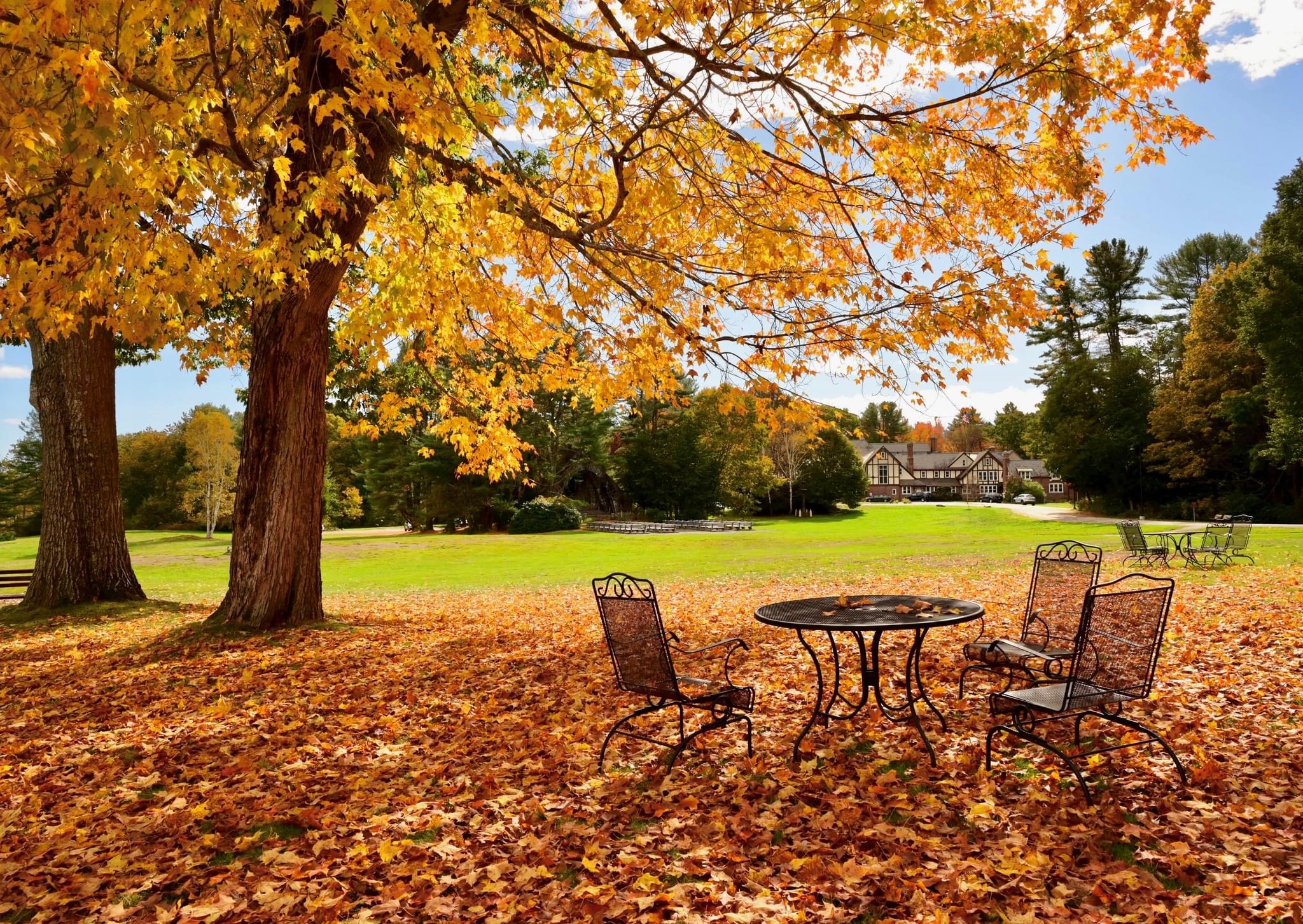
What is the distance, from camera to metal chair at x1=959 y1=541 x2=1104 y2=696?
6.21 m

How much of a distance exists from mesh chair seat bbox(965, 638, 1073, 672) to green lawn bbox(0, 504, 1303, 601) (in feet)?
38.4

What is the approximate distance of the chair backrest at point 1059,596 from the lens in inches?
260

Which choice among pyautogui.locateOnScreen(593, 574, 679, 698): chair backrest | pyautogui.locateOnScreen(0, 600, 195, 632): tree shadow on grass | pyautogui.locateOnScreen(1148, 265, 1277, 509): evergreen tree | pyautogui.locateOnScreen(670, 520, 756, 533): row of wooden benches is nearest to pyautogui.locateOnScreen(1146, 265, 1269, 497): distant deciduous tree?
pyautogui.locateOnScreen(1148, 265, 1277, 509): evergreen tree

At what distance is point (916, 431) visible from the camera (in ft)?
475

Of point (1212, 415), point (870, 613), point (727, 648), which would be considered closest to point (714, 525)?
point (1212, 415)

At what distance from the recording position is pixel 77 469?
13.0 m

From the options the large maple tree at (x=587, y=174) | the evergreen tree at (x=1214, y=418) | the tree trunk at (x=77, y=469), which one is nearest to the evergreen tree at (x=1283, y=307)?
the evergreen tree at (x=1214, y=418)

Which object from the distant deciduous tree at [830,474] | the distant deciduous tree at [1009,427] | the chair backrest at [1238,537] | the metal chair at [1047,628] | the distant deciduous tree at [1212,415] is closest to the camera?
the metal chair at [1047,628]

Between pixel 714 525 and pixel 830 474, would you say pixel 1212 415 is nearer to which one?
pixel 830 474

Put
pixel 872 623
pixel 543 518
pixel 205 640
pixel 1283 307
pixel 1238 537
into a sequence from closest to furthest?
1. pixel 872 623
2. pixel 205 640
3. pixel 1238 537
4. pixel 1283 307
5. pixel 543 518

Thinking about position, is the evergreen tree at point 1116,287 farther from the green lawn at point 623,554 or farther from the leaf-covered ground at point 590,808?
the leaf-covered ground at point 590,808

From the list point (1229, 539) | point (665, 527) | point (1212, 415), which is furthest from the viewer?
point (665, 527)

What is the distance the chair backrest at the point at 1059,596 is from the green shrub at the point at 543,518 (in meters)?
35.4

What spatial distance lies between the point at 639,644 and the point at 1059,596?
3.85 metres
